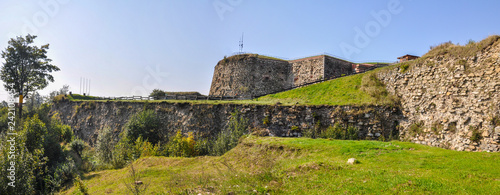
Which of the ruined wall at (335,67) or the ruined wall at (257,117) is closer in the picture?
the ruined wall at (257,117)

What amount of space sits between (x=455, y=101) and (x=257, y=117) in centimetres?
1577

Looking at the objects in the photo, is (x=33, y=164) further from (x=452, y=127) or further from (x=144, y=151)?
(x=452, y=127)

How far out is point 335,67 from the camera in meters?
48.2

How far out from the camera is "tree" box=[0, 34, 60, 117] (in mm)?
44594

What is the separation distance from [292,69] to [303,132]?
2863 cm

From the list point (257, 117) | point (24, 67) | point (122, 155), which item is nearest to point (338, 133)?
point (257, 117)

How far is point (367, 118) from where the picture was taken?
22.3 metres

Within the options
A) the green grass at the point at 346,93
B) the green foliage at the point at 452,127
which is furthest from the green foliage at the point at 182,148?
the green foliage at the point at 452,127

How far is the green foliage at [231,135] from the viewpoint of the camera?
23.4 metres

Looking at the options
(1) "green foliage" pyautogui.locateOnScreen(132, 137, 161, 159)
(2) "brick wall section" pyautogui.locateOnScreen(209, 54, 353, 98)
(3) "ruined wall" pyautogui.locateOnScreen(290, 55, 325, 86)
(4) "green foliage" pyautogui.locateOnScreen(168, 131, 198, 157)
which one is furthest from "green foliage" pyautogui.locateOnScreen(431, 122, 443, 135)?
(2) "brick wall section" pyautogui.locateOnScreen(209, 54, 353, 98)

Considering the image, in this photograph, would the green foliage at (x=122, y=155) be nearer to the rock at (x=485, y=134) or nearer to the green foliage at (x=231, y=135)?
the green foliage at (x=231, y=135)

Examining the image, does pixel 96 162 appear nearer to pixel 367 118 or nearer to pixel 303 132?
pixel 303 132

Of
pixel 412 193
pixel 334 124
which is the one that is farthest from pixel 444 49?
pixel 412 193

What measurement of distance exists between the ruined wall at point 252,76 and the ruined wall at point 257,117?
17.8 meters
